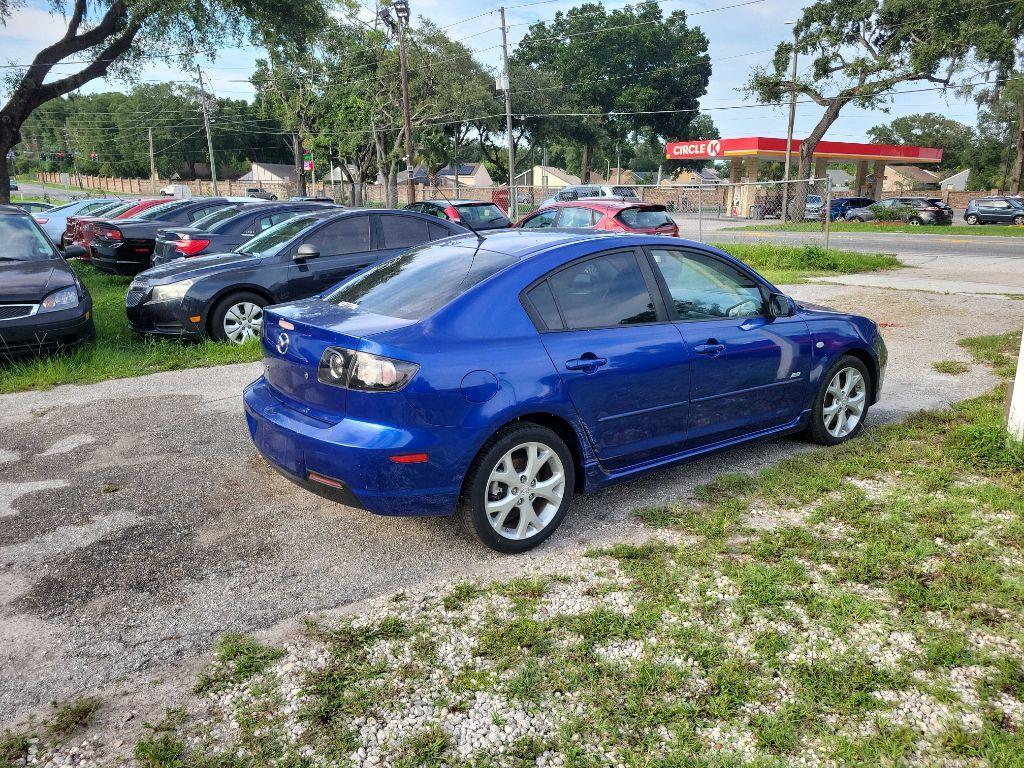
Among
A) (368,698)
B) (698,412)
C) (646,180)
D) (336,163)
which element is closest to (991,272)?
(698,412)

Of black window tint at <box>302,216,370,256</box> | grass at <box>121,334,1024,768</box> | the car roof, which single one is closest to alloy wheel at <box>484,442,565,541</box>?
grass at <box>121,334,1024,768</box>

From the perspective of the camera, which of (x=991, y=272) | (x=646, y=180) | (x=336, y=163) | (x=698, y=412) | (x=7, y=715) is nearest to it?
(x=7, y=715)

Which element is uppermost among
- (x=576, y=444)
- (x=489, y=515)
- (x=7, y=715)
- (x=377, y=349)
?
(x=377, y=349)

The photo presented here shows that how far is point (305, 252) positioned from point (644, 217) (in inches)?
337

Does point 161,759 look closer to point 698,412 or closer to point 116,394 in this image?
point 698,412

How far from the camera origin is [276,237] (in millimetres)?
9461

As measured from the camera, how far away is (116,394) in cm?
715

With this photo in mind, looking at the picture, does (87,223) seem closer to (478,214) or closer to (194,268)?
(478,214)

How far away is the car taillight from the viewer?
37.2ft

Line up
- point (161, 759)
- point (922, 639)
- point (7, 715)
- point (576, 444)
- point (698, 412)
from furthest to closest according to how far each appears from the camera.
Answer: point (698, 412)
point (576, 444)
point (922, 639)
point (7, 715)
point (161, 759)

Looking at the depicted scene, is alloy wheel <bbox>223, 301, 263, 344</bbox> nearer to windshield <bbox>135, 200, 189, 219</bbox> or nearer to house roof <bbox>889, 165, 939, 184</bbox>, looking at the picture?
windshield <bbox>135, 200, 189, 219</bbox>

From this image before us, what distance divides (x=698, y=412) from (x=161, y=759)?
10.6 feet

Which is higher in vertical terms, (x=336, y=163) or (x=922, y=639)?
(x=336, y=163)

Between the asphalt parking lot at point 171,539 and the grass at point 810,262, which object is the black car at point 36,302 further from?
the grass at point 810,262
